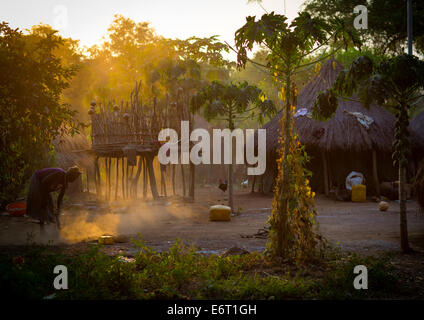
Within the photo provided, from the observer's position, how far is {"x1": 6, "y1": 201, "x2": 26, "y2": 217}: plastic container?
10641mm

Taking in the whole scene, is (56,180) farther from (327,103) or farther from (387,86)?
(387,86)

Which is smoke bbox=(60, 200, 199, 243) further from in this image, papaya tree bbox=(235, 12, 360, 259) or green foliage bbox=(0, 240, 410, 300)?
papaya tree bbox=(235, 12, 360, 259)

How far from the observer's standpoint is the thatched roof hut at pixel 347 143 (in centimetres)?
1617

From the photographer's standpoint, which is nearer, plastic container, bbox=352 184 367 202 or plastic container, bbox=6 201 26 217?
plastic container, bbox=6 201 26 217

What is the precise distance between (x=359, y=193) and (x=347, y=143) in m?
2.10

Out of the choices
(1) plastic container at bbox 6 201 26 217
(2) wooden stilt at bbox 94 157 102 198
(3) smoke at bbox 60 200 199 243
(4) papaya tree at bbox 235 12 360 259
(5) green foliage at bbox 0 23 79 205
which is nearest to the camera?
(4) papaya tree at bbox 235 12 360 259

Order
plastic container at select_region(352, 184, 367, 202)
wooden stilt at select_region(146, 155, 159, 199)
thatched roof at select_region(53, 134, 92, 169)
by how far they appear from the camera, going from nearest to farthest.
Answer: wooden stilt at select_region(146, 155, 159, 199) → plastic container at select_region(352, 184, 367, 202) → thatched roof at select_region(53, 134, 92, 169)

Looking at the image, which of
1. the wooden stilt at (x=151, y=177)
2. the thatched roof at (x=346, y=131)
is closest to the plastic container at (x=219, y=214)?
the wooden stilt at (x=151, y=177)

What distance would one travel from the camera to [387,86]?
5719mm

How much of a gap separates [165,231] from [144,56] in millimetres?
20143

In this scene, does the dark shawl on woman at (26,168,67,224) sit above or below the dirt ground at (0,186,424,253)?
above

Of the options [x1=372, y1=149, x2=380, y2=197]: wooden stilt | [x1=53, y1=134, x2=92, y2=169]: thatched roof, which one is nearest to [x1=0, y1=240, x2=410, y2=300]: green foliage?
[x1=53, y1=134, x2=92, y2=169]: thatched roof

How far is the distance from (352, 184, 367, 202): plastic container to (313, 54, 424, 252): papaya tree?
30.8ft
